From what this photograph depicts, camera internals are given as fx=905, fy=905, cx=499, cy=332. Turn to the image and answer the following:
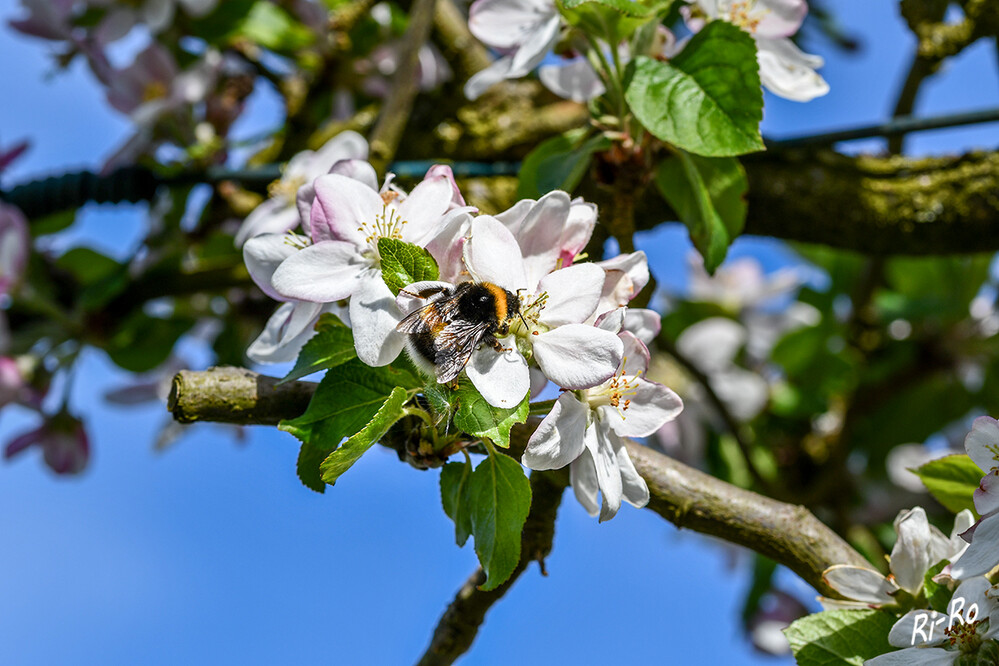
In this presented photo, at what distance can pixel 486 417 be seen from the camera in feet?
1.71

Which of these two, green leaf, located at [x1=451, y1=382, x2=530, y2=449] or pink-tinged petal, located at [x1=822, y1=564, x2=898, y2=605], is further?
pink-tinged petal, located at [x1=822, y1=564, x2=898, y2=605]

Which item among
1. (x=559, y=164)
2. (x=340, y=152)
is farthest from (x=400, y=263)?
(x=340, y=152)

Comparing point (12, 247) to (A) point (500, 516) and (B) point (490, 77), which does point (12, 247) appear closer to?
(B) point (490, 77)

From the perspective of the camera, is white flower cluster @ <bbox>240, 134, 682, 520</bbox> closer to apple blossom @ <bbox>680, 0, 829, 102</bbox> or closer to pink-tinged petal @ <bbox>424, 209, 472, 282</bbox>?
pink-tinged petal @ <bbox>424, 209, 472, 282</bbox>

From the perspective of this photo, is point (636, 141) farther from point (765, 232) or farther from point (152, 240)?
point (152, 240)

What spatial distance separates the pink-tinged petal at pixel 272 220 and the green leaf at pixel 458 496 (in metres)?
0.34

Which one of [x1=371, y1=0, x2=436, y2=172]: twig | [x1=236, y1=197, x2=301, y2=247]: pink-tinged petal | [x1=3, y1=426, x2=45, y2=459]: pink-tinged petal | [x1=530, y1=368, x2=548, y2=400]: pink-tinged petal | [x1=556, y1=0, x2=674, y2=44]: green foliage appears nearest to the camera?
[x1=530, y1=368, x2=548, y2=400]: pink-tinged petal

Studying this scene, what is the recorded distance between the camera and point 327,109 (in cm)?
152

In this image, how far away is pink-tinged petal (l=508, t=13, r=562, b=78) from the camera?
74 centimetres

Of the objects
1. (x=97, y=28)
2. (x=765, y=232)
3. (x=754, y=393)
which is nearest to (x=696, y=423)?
(x=754, y=393)

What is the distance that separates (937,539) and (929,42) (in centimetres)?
75

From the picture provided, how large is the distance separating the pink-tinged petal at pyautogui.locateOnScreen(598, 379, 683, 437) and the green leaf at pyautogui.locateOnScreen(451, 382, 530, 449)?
0.29 feet

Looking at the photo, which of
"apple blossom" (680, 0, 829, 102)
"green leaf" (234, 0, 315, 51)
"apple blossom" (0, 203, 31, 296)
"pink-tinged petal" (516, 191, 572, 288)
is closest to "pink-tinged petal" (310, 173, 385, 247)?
"pink-tinged petal" (516, 191, 572, 288)

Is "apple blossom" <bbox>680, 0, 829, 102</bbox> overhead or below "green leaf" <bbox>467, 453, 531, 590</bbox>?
overhead
